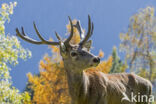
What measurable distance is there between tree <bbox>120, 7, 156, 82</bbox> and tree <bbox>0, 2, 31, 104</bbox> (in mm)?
11613

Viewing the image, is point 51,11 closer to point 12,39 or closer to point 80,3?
point 80,3

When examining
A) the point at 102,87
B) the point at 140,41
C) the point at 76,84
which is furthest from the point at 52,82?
the point at 76,84

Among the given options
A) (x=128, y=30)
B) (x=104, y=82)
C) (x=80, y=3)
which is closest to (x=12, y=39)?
(x=104, y=82)

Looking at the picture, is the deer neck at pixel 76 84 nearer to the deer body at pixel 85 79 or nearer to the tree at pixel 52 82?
the deer body at pixel 85 79

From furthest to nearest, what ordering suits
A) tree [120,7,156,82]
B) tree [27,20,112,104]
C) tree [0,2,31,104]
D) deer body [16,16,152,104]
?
1. tree [120,7,156,82]
2. tree [27,20,112,104]
3. tree [0,2,31,104]
4. deer body [16,16,152,104]

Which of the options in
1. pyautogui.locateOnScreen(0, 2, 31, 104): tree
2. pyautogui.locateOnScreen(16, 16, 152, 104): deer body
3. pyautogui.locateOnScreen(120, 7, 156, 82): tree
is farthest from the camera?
pyautogui.locateOnScreen(120, 7, 156, 82): tree

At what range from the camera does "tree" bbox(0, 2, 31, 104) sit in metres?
7.37

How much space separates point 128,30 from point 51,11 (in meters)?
141

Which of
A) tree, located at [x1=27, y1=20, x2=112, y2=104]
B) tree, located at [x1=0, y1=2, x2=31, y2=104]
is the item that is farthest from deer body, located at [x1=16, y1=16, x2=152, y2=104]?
tree, located at [x1=27, y1=20, x2=112, y2=104]

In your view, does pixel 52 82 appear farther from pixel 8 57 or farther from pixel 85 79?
pixel 85 79

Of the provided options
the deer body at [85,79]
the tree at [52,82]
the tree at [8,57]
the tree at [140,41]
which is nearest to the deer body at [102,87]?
the deer body at [85,79]

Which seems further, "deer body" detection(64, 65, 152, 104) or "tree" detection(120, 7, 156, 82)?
"tree" detection(120, 7, 156, 82)

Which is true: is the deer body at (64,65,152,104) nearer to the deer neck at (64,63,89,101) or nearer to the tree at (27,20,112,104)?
the deer neck at (64,63,89,101)

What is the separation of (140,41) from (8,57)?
12466mm
